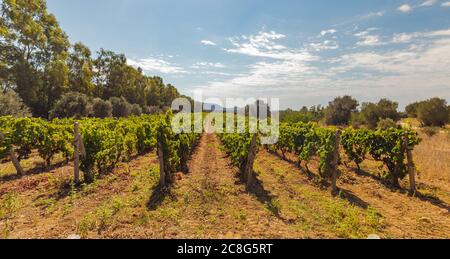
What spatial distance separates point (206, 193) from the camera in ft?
28.0

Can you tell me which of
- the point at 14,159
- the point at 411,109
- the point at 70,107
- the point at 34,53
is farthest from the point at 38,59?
the point at 411,109

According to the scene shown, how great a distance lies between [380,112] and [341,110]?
26.2 feet

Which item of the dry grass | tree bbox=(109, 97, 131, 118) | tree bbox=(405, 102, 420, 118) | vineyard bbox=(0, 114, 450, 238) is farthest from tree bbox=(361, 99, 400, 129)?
tree bbox=(109, 97, 131, 118)

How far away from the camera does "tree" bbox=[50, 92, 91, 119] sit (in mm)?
30719

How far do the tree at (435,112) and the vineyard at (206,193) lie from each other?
2334 centimetres

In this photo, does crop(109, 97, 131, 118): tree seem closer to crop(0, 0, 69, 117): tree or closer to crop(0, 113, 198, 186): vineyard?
crop(0, 0, 69, 117): tree

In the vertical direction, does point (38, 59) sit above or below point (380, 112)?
above

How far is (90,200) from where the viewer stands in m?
7.58

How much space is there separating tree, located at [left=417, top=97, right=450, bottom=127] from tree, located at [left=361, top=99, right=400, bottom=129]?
3.67m

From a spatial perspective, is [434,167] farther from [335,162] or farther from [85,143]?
[85,143]

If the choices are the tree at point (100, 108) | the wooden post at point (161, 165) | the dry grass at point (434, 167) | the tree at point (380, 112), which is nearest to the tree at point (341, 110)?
the tree at point (380, 112)

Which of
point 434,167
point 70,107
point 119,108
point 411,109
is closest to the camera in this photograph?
point 434,167
